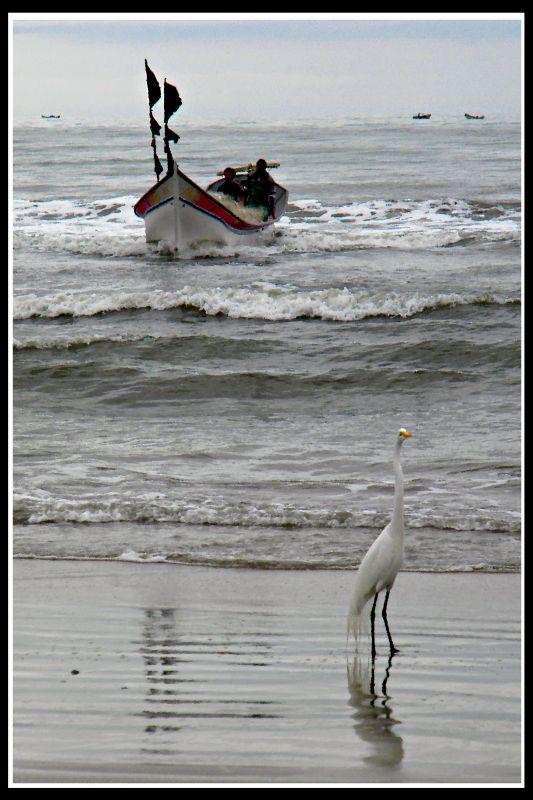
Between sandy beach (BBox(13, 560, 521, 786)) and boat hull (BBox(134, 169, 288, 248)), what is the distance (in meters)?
14.1

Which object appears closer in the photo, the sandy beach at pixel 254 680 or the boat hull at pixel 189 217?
the sandy beach at pixel 254 680

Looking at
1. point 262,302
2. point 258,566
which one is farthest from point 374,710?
point 262,302

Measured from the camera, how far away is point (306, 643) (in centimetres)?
475

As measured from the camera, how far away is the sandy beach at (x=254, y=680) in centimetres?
354

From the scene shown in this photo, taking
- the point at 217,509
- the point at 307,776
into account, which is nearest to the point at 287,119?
the point at 217,509

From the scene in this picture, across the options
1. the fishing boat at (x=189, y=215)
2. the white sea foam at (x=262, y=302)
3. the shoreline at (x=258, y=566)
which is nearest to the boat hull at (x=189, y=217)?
the fishing boat at (x=189, y=215)

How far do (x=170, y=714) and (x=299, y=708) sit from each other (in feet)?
1.65

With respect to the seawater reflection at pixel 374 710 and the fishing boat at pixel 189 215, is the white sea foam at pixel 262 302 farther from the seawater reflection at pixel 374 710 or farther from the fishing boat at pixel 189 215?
the seawater reflection at pixel 374 710

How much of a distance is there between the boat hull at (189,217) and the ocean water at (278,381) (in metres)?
0.38

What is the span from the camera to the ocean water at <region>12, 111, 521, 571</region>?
676 cm

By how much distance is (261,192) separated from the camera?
→ 20.8 m

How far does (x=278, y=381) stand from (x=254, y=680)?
24.4ft

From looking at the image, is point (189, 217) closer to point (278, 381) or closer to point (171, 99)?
point (171, 99)
